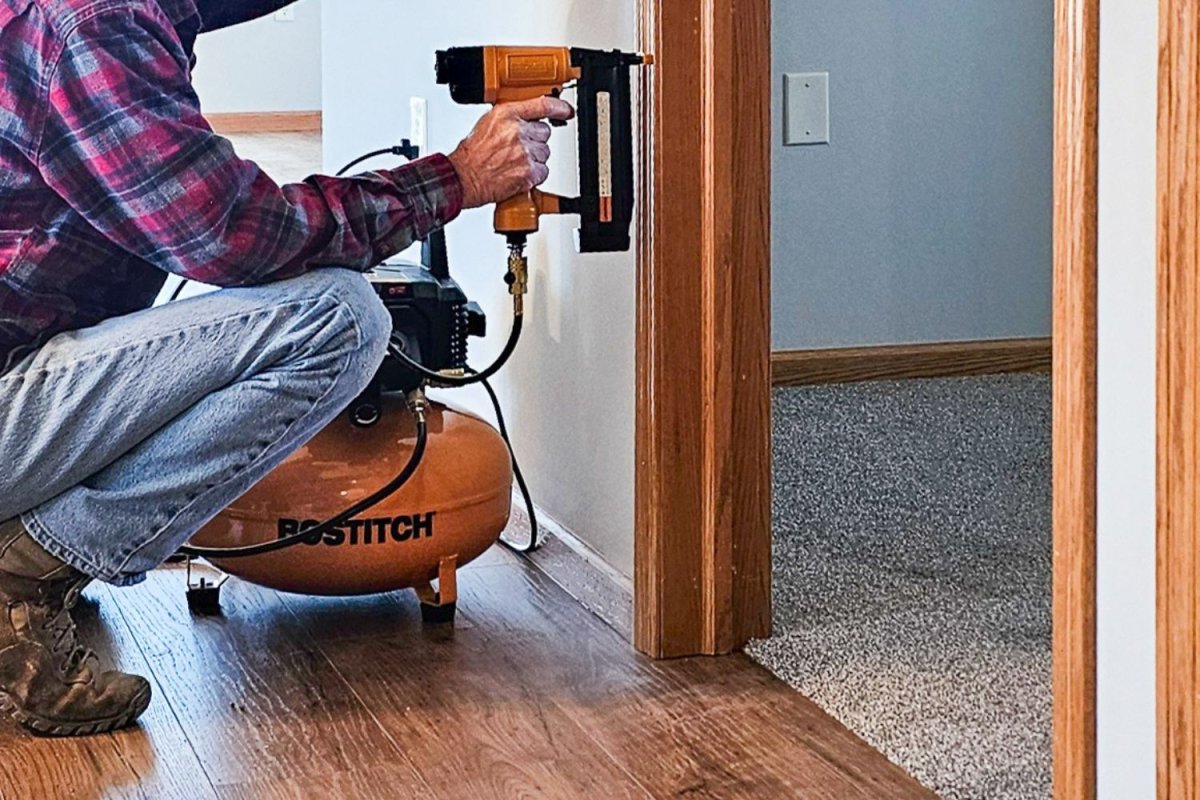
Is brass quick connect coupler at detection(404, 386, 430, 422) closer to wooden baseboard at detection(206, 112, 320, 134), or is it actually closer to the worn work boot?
the worn work boot

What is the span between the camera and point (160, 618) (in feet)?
7.38

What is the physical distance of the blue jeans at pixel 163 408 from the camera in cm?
180

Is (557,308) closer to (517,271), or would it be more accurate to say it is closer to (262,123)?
(517,271)

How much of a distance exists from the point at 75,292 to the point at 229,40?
252 inches

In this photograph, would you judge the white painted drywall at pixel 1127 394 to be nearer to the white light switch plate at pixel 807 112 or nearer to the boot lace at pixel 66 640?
the boot lace at pixel 66 640

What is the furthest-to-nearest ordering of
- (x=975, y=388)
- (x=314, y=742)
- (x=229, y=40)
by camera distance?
1. (x=229, y=40)
2. (x=975, y=388)
3. (x=314, y=742)

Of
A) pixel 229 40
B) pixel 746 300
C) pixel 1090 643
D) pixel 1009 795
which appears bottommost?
pixel 1009 795

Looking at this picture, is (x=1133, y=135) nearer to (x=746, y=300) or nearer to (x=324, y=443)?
(x=746, y=300)

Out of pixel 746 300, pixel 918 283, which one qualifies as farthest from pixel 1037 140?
pixel 746 300

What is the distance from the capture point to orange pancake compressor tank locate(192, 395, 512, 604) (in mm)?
2123

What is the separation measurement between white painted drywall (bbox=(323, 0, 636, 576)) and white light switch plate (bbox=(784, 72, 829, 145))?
0.78 meters

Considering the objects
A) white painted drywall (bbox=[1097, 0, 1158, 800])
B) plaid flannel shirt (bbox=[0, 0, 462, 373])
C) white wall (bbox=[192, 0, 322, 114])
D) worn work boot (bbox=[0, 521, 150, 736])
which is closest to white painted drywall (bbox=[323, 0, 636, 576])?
plaid flannel shirt (bbox=[0, 0, 462, 373])

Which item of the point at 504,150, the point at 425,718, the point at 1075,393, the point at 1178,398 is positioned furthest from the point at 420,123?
the point at 1178,398

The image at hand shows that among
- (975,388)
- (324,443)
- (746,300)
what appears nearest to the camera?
(746,300)
